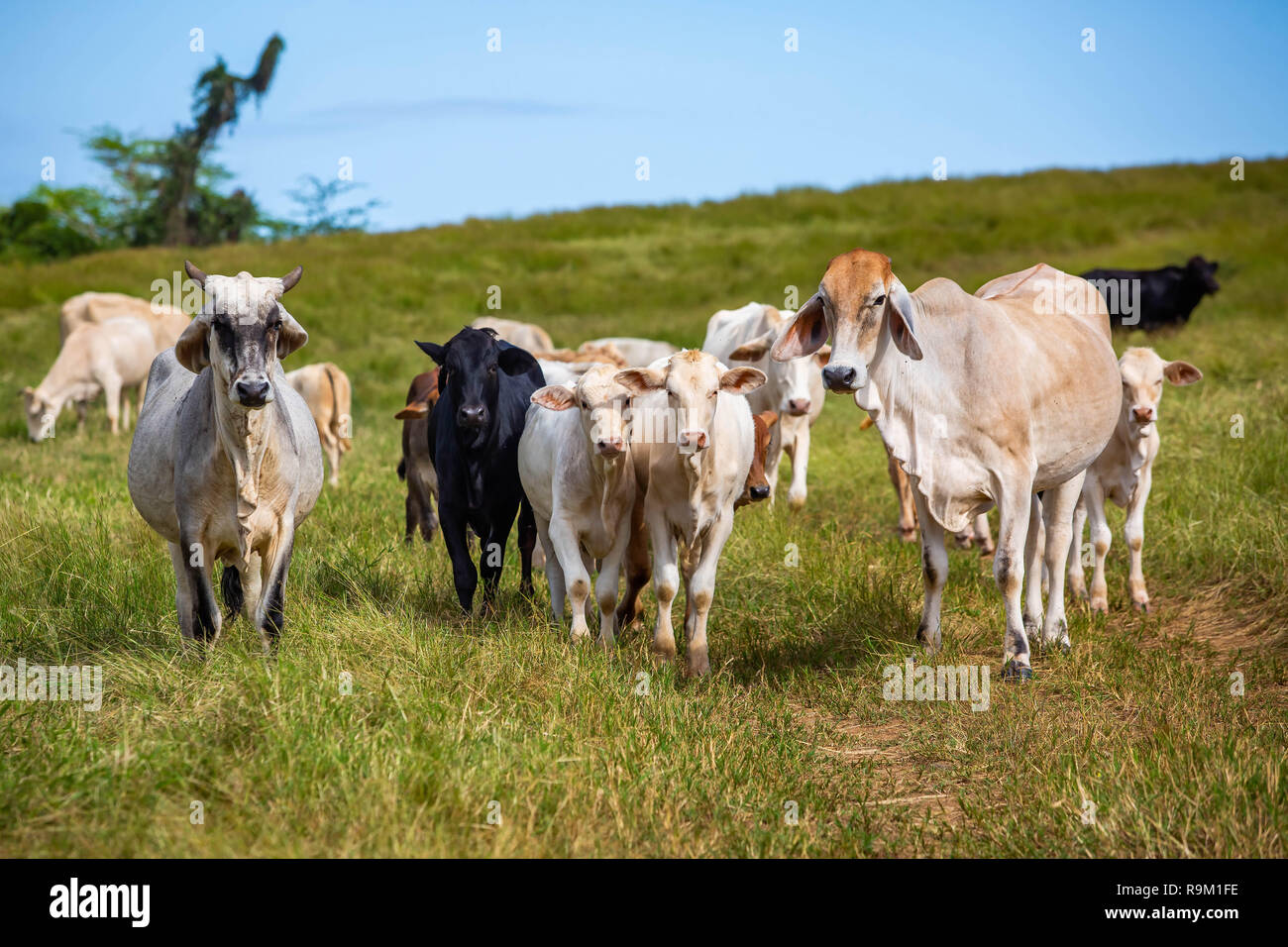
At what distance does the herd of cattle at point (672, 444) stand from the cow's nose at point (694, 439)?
0.6 inches

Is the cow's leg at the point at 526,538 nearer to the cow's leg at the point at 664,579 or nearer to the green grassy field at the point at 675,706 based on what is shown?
the green grassy field at the point at 675,706

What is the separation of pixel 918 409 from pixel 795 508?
11.4 feet

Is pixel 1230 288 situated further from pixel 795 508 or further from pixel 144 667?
pixel 144 667

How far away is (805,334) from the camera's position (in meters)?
6.11

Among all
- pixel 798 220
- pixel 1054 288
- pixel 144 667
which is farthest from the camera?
pixel 798 220

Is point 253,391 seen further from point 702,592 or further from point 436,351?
point 702,592

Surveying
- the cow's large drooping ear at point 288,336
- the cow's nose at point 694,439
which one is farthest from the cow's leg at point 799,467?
the cow's large drooping ear at point 288,336

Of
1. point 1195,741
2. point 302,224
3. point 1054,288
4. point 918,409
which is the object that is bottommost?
point 1195,741

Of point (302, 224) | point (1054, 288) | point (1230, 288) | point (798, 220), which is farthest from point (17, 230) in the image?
point (1054, 288)

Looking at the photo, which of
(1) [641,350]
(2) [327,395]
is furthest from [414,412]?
(1) [641,350]

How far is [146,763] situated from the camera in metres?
3.86

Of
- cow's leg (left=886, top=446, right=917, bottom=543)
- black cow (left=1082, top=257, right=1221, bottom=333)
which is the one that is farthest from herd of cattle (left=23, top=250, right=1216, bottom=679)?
black cow (left=1082, top=257, right=1221, bottom=333)

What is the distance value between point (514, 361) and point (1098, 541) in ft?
13.0

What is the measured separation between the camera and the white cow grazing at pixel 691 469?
6.11m
